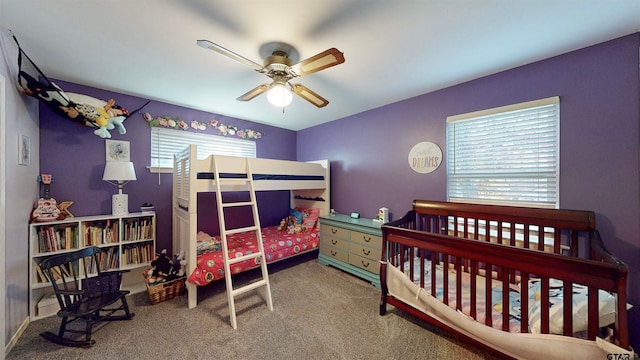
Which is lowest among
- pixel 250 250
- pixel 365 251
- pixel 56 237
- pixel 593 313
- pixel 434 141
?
pixel 365 251

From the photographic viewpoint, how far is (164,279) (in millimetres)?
2357

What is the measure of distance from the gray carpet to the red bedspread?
0.33 metres

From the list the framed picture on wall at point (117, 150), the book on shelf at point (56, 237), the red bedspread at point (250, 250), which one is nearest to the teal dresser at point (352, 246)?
the red bedspread at point (250, 250)

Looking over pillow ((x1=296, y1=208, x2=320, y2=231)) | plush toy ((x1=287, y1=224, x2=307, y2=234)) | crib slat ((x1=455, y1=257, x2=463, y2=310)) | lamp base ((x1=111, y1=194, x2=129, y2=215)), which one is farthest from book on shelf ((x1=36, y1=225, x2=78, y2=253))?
crib slat ((x1=455, y1=257, x2=463, y2=310))

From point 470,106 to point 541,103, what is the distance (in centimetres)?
58

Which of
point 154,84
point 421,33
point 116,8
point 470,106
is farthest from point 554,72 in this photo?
point 154,84

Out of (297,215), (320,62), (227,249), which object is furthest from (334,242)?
(320,62)

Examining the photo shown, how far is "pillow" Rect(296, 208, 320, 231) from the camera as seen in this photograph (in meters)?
3.67

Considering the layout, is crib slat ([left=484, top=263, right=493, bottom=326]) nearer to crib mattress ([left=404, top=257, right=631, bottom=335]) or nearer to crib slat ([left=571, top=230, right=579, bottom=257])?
crib mattress ([left=404, top=257, right=631, bottom=335])

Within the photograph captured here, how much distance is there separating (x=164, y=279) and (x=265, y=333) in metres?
1.37

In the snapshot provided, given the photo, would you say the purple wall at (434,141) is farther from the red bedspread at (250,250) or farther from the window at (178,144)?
the red bedspread at (250,250)

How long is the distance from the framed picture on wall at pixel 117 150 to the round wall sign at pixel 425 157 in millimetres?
3777

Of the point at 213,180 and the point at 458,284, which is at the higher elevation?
the point at 213,180

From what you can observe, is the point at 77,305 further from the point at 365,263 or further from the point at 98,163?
the point at 365,263
